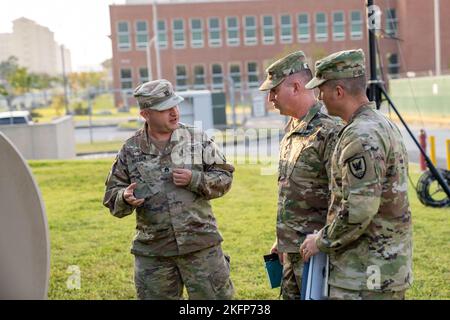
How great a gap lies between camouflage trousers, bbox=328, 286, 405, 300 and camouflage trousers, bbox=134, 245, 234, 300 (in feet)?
2.92

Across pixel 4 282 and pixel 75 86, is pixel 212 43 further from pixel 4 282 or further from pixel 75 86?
pixel 75 86

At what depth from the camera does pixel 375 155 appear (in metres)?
2.65

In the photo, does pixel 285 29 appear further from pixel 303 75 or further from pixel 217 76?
pixel 303 75

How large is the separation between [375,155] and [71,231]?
5.96m

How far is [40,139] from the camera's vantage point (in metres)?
18.2

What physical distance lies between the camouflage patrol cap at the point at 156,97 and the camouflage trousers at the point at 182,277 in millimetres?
856

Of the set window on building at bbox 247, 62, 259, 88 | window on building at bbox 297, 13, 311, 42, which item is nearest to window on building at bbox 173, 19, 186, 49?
window on building at bbox 247, 62, 259, 88

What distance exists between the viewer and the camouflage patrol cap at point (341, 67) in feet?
9.24

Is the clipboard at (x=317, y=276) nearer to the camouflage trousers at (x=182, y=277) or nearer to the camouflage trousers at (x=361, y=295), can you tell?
the camouflage trousers at (x=361, y=295)

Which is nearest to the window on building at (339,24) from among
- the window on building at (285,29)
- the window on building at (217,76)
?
the window on building at (285,29)

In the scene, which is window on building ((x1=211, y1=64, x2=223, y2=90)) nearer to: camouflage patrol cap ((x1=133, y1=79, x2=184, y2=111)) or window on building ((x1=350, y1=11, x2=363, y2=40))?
window on building ((x1=350, y1=11, x2=363, y2=40))

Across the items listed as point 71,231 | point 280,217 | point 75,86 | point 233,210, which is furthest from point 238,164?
point 75,86

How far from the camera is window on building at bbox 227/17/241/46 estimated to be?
24.4 m

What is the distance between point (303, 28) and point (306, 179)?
2034cm
